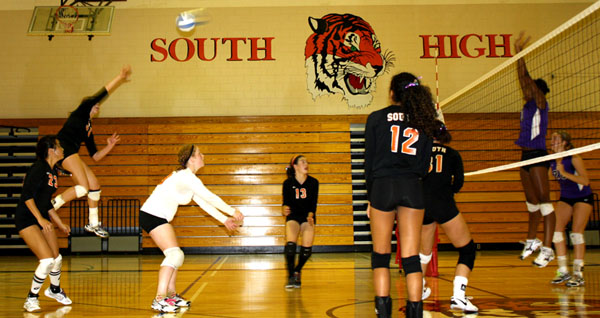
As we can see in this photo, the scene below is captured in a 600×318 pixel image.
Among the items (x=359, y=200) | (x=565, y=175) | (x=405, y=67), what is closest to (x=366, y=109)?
(x=405, y=67)

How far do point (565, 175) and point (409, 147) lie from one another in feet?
12.1

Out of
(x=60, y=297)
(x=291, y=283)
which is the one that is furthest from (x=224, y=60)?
(x=60, y=297)

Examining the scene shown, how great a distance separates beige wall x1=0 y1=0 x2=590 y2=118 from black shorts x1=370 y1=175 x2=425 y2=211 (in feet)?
31.3

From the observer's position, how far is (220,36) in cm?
1347

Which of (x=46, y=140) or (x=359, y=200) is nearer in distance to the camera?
(x=46, y=140)

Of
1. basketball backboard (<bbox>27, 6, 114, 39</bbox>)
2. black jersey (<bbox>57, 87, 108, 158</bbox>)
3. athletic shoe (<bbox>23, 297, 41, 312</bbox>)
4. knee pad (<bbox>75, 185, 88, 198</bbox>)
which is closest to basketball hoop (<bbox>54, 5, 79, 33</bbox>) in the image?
basketball backboard (<bbox>27, 6, 114, 39</bbox>)

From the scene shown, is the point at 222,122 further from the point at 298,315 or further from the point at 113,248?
the point at 298,315

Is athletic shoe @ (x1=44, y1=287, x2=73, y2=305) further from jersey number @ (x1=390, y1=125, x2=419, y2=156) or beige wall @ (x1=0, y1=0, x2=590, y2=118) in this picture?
beige wall @ (x1=0, y1=0, x2=590, y2=118)

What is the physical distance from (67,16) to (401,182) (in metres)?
11.4

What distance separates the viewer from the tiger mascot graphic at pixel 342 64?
1337cm

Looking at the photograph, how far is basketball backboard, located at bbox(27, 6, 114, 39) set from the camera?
12406 millimetres

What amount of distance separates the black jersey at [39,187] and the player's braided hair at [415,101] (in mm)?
4149

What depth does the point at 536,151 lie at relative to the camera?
6480 millimetres

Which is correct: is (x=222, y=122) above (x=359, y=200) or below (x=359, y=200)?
above
